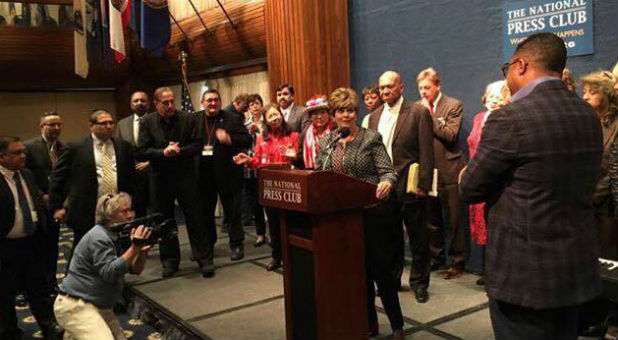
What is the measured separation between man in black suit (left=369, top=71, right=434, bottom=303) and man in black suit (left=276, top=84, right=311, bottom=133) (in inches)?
49.2

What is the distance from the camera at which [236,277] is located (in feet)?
15.9

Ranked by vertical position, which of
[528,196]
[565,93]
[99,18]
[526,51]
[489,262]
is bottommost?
[489,262]

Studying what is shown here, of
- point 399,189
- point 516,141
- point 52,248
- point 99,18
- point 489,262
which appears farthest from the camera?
point 99,18

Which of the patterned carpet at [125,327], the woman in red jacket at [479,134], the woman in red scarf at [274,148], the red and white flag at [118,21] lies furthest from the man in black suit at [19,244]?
the red and white flag at [118,21]

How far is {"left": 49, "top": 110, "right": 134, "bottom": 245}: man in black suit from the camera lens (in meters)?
4.07

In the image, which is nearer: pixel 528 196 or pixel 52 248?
pixel 528 196

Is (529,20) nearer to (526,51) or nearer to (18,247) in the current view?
(526,51)

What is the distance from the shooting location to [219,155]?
515 centimetres

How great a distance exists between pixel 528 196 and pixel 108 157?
3155 mm

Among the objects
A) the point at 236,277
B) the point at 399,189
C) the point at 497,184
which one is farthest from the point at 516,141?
the point at 236,277

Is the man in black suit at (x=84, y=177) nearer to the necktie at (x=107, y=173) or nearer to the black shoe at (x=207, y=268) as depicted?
the necktie at (x=107, y=173)

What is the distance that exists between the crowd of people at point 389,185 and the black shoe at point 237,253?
11 mm

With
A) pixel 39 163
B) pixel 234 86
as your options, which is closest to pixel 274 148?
pixel 39 163

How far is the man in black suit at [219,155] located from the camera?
5086 millimetres
